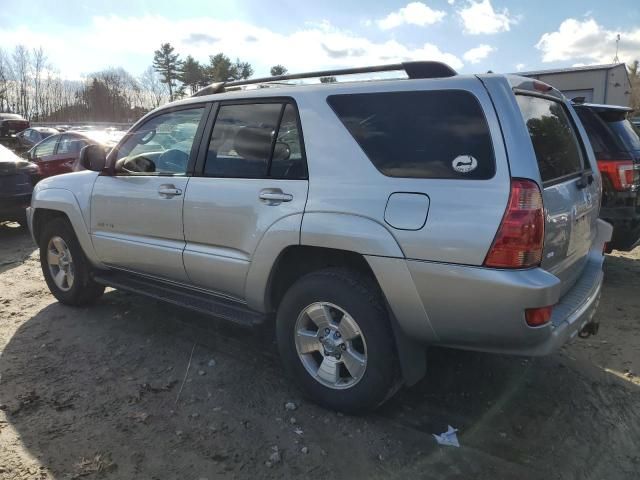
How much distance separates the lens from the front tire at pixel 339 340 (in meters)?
2.85

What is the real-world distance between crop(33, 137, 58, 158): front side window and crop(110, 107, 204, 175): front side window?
8.25 meters

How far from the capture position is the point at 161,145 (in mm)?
4105

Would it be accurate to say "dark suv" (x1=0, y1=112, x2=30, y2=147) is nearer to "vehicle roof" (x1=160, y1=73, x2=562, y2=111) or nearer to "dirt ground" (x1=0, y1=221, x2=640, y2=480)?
"dirt ground" (x1=0, y1=221, x2=640, y2=480)

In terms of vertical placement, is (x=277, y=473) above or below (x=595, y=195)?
below

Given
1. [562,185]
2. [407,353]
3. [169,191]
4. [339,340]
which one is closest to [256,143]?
[169,191]

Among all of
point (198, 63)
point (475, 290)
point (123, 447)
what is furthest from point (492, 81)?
point (198, 63)

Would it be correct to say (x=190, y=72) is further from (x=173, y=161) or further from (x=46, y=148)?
(x=173, y=161)

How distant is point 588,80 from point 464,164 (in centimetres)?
1947

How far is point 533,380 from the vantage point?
11.7 ft

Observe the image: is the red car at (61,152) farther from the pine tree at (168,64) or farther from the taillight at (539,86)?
the pine tree at (168,64)

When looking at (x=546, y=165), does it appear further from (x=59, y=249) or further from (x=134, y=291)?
(x=59, y=249)

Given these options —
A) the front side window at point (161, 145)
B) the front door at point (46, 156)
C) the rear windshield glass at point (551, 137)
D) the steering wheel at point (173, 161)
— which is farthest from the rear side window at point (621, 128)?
the front door at point (46, 156)

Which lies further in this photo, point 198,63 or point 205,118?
point 198,63

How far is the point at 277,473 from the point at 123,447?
866 mm
